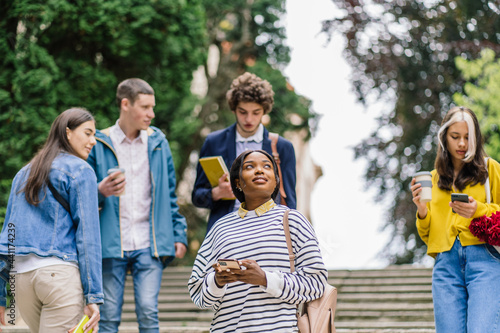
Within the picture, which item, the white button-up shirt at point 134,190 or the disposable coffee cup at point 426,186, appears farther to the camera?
the white button-up shirt at point 134,190

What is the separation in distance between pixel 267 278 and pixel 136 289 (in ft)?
5.94

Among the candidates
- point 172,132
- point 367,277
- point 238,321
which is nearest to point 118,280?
point 238,321

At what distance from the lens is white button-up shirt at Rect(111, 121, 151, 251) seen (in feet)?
16.8

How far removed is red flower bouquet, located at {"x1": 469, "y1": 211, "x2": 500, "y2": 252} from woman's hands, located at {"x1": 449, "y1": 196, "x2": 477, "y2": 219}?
0.21 ft

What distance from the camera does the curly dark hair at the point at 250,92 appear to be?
516cm

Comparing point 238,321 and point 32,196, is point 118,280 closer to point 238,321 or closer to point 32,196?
point 32,196

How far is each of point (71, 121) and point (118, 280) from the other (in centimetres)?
130

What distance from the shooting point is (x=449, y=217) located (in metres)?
4.56

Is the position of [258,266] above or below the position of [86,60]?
below

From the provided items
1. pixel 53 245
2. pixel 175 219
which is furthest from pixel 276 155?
pixel 53 245

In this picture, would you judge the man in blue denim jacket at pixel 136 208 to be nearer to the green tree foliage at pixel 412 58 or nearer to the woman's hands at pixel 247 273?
the woman's hands at pixel 247 273

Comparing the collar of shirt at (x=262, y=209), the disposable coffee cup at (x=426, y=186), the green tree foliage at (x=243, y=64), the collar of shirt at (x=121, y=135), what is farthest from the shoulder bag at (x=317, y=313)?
the green tree foliage at (x=243, y=64)

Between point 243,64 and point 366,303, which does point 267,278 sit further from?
point 243,64

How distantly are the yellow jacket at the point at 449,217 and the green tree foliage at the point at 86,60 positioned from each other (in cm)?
596
